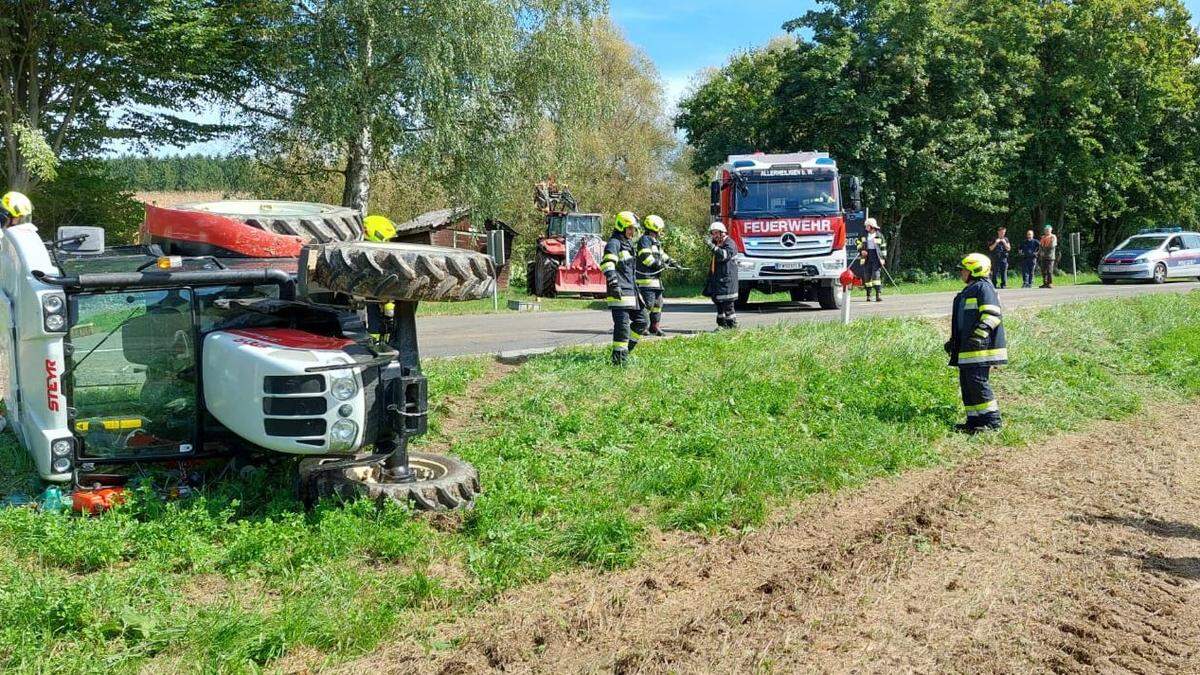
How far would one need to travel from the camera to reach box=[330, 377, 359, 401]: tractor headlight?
501 centimetres

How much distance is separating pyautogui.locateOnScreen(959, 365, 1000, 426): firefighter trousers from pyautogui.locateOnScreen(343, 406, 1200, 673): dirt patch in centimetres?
182

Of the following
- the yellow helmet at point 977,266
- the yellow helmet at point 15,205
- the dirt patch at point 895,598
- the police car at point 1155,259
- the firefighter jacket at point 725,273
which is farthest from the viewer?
the police car at point 1155,259

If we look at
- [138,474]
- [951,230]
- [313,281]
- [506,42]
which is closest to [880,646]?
[313,281]

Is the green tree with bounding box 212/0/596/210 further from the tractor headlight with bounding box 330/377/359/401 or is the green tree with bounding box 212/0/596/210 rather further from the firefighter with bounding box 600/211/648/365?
the tractor headlight with bounding box 330/377/359/401

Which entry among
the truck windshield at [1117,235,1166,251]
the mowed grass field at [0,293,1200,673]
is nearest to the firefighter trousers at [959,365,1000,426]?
the mowed grass field at [0,293,1200,673]

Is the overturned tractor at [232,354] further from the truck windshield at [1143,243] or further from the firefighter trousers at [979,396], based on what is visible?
the truck windshield at [1143,243]

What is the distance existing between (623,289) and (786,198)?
9.57 m

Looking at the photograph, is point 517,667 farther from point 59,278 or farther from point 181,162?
point 181,162

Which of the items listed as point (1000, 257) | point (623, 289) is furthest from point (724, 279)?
point (1000, 257)

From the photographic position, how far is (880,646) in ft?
13.5

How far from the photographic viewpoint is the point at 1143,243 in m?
30.4

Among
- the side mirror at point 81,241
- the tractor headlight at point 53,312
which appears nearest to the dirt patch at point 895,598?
the tractor headlight at point 53,312

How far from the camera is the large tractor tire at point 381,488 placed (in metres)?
5.58

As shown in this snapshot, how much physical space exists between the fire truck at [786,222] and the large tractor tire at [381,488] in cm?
1327
